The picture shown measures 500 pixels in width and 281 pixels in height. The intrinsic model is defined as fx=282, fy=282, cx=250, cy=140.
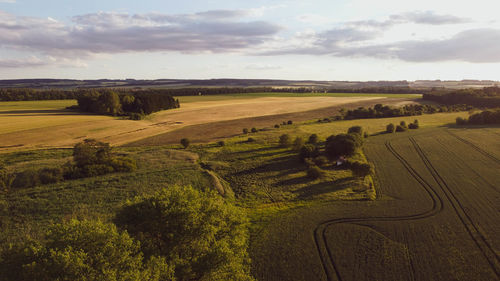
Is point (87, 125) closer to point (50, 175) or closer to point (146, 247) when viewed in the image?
point (50, 175)

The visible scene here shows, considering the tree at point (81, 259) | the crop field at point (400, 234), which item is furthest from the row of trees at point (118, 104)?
the tree at point (81, 259)

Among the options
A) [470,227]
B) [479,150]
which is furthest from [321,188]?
[479,150]

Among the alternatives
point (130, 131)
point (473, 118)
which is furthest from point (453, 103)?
point (130, 131)

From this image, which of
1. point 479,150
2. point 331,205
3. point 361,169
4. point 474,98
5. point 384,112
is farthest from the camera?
point 474,98

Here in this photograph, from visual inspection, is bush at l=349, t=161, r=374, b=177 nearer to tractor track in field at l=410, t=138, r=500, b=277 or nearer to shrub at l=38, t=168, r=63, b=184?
tractor track in field at l=410, t=138, r=500, b=277

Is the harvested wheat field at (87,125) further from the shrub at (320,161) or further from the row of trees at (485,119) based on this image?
the row of trees at (485,119)

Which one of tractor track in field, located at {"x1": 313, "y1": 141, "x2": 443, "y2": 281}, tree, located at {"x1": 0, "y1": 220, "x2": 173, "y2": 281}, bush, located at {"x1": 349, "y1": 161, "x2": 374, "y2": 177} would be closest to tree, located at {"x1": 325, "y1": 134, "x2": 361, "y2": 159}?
bush, located at {"x1": 349, "y1": 161, "x2": 374, "y2": 177}

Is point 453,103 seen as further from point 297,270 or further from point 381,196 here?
point 297,270
